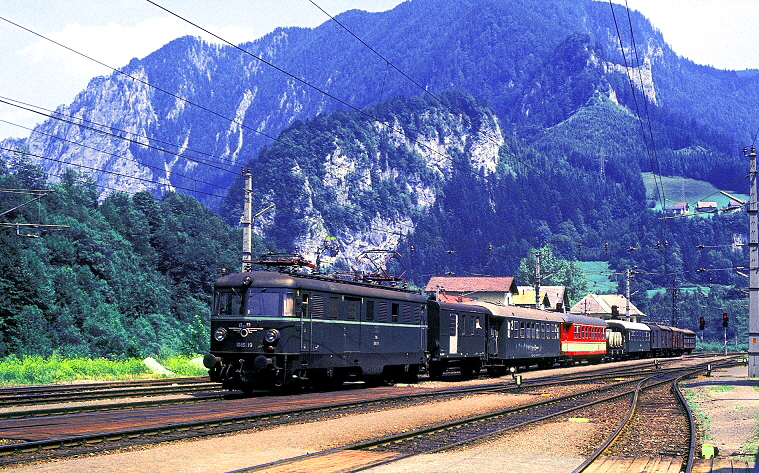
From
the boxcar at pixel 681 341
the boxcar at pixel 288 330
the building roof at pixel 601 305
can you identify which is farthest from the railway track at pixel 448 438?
the building roof at pixel 601 305

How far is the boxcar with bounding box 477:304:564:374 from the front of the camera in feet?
147

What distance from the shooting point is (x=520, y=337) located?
48.4 m

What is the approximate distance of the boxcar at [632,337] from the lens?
7697 cm

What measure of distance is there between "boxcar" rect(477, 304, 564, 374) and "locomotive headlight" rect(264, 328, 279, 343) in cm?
1981

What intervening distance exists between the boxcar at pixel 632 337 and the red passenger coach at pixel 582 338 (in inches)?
194

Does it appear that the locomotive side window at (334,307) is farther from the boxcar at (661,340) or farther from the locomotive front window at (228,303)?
the boxcar at (661,340)

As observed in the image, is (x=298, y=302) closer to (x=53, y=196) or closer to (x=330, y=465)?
(x=330, y=465)

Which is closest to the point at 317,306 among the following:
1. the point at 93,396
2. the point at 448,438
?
the point at 93,396

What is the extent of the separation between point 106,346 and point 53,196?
146ft

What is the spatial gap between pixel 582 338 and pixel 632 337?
58.4ft

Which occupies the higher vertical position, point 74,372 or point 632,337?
point 632,337

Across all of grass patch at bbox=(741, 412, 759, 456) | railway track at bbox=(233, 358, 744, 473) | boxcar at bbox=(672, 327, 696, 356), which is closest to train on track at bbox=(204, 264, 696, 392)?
railway track at bbox=(233, 358, 744, 473)

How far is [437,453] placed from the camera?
50.3 ft

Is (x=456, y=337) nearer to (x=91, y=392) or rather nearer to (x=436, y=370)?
(x=436, y=370)
